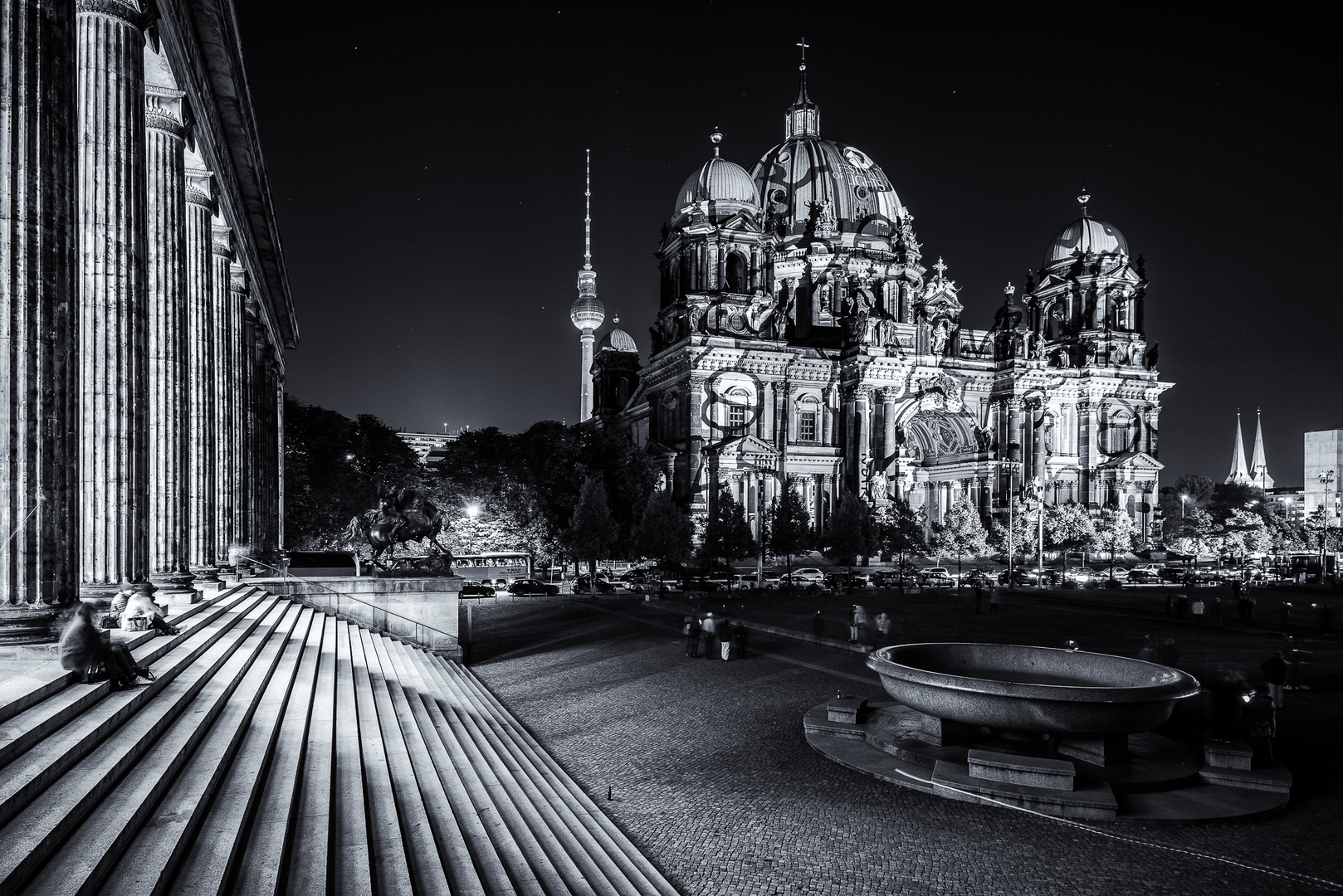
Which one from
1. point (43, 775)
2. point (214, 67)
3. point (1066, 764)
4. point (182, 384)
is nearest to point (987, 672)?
point (1066, 764)

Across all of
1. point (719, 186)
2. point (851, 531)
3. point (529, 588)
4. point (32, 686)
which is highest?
point (719, 186)

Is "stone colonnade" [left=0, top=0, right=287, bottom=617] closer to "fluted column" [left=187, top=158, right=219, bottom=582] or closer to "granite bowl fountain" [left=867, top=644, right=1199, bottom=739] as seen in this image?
"fluted column" [left=187, top=158, right=219, bottom=582]

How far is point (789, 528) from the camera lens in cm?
5444

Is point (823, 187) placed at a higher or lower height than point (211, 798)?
higher

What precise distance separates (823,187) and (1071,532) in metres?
38.9

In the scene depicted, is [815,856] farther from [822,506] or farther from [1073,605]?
[822,506]

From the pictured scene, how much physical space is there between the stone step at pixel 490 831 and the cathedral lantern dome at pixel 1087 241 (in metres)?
84.9

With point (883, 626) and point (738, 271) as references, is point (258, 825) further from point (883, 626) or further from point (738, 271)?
point (738, 271)

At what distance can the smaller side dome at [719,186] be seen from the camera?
6606 centimetres

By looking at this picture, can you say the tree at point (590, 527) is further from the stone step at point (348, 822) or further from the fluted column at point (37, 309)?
the fluted column at point (37, 309)

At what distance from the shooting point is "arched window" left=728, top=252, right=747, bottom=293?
6531 cm

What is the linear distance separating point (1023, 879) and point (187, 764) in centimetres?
810

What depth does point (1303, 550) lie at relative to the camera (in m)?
80.9

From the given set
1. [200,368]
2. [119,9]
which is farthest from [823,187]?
[119,9]
